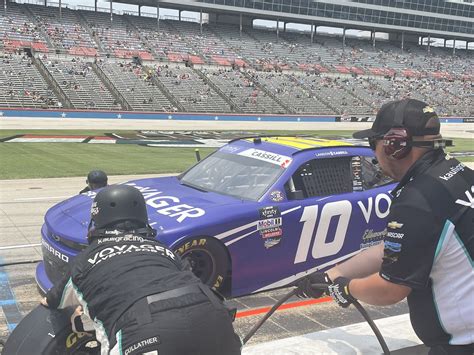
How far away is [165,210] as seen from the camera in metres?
4.63

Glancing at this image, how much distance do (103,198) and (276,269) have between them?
302 centimetres

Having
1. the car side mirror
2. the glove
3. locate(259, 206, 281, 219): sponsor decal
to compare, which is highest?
→ the glove

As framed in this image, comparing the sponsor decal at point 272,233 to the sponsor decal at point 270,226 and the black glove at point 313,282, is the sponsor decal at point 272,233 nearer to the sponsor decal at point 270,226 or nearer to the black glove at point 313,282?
the sponsor decal at point 270,226

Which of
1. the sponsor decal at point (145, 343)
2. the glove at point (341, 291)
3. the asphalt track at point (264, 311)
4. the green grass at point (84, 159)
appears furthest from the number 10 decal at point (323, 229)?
the green grass at point (84, 159)

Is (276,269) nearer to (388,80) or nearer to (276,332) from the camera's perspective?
(276,332)

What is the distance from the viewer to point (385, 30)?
79.0 meters

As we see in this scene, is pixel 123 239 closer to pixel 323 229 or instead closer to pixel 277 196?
pixel 277 196

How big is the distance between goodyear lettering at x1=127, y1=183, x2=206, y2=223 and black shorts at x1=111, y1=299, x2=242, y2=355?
2.49 m

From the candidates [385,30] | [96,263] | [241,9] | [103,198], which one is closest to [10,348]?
→ [96,263]

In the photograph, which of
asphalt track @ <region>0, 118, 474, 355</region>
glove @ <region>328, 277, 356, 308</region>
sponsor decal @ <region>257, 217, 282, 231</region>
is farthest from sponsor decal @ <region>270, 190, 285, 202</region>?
glove @ <region>328, 277, 356, 308</region>

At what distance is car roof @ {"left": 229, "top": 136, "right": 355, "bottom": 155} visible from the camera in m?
5.65

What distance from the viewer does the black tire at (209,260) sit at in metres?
4.37

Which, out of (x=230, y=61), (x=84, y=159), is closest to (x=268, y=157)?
(x=84, y=159)

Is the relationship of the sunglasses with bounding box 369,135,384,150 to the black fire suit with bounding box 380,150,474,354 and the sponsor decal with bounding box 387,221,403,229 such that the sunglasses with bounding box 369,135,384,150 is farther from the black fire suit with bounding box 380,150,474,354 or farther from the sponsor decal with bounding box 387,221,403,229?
the sponsor decal with bounding box 387,221,403,229
